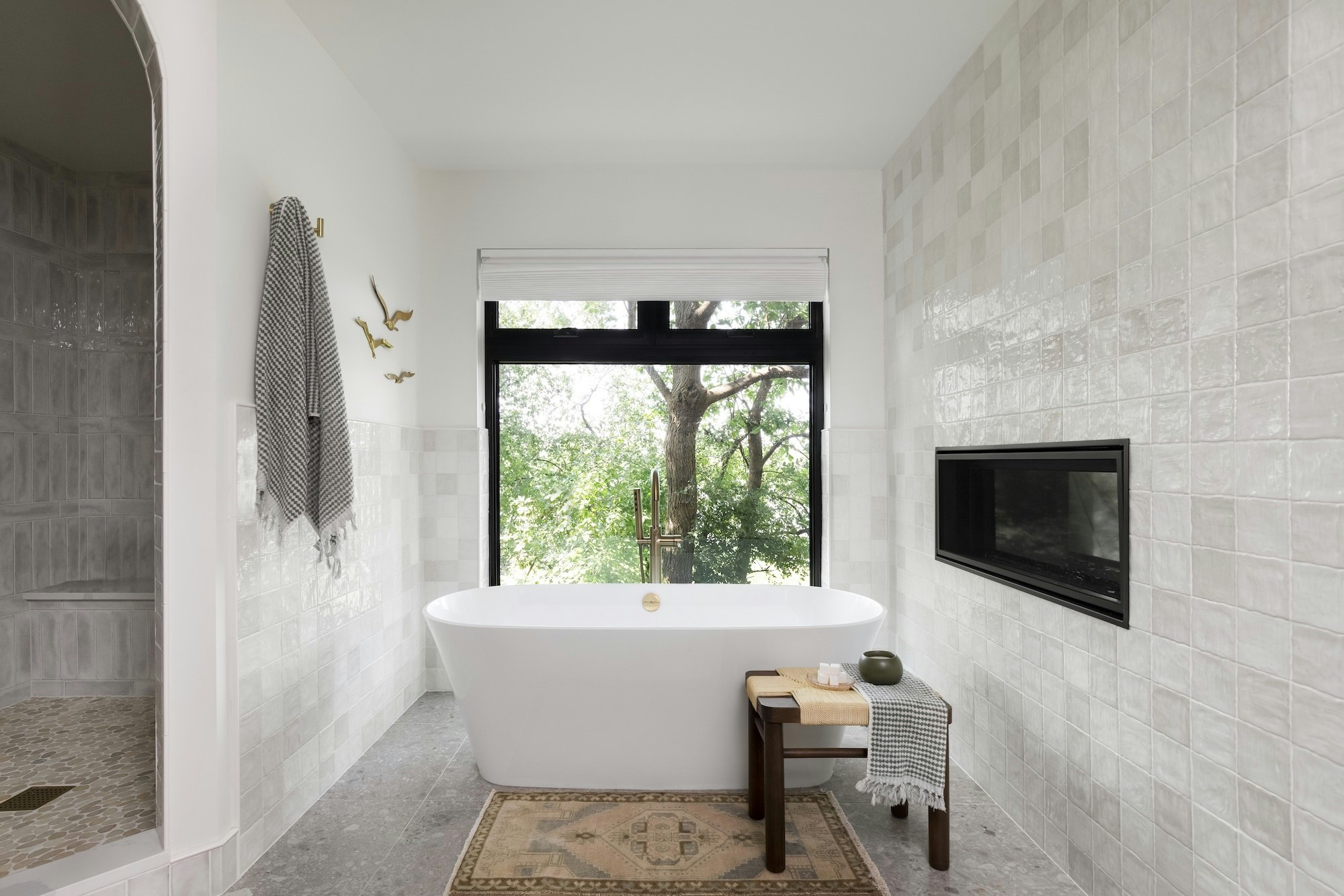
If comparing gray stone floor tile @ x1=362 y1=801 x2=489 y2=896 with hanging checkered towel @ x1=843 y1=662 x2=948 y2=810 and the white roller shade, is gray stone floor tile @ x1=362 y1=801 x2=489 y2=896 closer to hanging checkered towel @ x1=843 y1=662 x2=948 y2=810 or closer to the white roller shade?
hanging checkered towel @ x1=843 y1=662 x2=948 y2=810

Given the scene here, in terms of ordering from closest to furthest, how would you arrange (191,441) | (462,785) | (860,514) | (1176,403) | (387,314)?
(1176,403) → (191,441) → (462,785) → (387,314) → (860,514)

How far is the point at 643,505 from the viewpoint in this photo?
4.05m

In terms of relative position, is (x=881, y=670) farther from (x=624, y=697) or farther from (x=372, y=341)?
(x=372, y=341)

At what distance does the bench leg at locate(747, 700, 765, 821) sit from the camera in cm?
252

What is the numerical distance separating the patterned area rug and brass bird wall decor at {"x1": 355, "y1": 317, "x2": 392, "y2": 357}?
5.90 ft

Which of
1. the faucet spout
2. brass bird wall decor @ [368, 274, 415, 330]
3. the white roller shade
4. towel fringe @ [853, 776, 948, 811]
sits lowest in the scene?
towel fringe @ [853, 776, 948, 811]

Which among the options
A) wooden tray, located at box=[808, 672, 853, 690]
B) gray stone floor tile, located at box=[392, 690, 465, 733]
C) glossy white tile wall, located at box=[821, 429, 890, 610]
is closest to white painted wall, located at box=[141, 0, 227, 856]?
gray stone floor tile, located at box=[392, 690, 465, 733]

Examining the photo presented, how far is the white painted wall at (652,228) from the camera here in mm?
3916

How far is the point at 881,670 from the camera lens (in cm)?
240

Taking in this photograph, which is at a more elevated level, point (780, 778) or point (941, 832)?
point (780, 778)

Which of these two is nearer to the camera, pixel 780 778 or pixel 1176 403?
pixel 1176 403

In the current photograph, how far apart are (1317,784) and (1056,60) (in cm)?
193

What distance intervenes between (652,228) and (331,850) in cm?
293

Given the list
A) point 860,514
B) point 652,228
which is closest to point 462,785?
point 860,514
